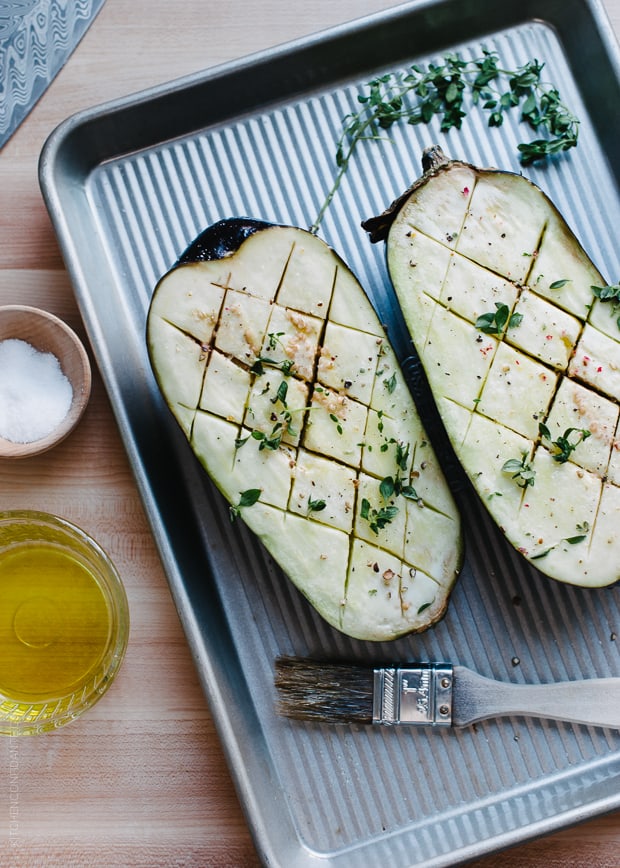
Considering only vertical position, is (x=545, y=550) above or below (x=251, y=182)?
below

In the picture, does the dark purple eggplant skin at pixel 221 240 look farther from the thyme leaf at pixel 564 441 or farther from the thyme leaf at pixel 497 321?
the thyme leaf at pixel 564 441

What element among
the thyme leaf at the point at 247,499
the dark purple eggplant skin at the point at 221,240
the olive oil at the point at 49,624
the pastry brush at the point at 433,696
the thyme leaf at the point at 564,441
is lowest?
the pastry brush at the point at 433,696

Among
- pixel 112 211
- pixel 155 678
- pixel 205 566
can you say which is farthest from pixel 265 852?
pixel 112 211

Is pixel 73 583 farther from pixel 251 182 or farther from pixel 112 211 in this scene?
pixel 251 182

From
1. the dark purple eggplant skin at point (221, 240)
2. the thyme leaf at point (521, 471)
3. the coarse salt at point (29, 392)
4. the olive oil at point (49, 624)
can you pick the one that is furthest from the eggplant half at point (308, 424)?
the olive oil at point (49, 624)

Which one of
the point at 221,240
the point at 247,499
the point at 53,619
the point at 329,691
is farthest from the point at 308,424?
the point at 53,619

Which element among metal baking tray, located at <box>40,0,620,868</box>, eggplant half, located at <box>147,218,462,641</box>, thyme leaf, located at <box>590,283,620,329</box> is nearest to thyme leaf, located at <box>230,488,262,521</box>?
eggplant half, located at <box>147,218,462,641</box>
